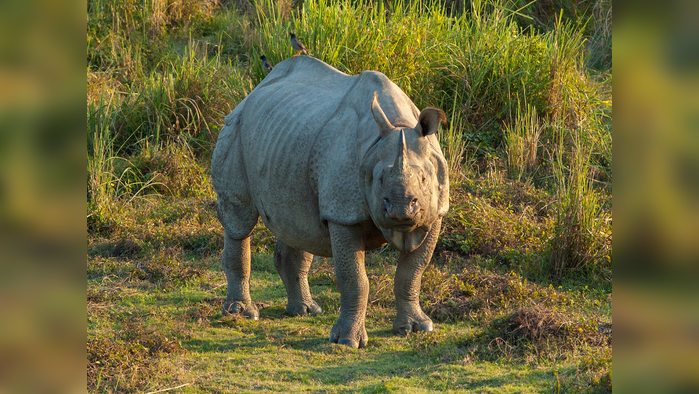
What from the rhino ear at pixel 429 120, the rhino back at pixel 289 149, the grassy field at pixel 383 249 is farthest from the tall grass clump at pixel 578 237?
the rhino ear at pixel 429 120

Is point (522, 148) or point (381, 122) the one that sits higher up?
point (381, 122)

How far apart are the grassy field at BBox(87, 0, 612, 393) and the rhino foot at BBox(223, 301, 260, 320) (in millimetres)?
105

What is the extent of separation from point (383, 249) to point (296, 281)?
1542 millimetres

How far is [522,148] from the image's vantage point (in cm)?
812

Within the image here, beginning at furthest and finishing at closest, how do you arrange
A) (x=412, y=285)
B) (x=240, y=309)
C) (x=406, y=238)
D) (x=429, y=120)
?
(x=240, y=309)
(x=412, y=285)
(x=406, y=238)
(x=429, y=120)

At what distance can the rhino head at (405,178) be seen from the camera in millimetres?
3994

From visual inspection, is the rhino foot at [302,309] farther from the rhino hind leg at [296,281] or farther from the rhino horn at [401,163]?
the rhino horn at [401,163]

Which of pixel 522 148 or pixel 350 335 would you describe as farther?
pixel 522 148

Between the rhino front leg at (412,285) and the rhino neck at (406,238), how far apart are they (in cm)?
24

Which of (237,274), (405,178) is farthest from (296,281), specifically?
(405,178)

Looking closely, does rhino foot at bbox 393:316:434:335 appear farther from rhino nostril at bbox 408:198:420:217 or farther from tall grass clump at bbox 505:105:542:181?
tall grass clump at bbox 505:105:542:181

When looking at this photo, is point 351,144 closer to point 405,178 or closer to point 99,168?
point 405,178
